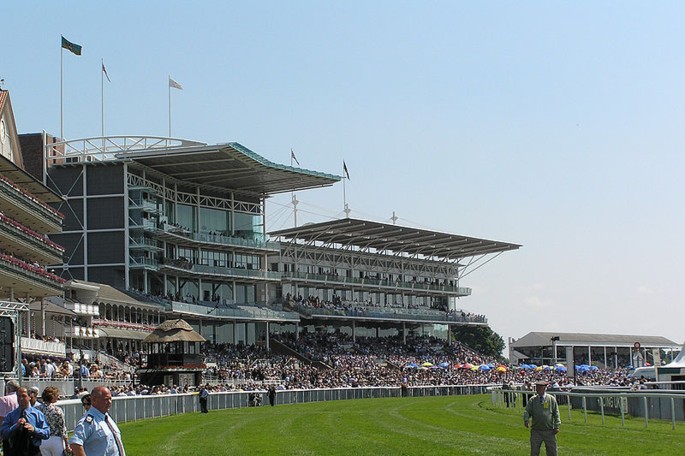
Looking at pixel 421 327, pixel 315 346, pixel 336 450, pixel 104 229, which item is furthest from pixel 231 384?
pixel 421 327

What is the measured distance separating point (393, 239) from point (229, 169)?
23534mm

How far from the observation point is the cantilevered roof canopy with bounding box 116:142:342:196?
78.4m

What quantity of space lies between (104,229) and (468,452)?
205ft

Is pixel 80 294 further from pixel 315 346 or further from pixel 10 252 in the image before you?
pixel 315 346

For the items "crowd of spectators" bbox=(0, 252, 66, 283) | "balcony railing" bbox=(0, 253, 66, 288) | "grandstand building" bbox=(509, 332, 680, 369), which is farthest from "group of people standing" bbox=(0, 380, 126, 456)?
"grandstand building" bbox=(509, 332, 680, 369)

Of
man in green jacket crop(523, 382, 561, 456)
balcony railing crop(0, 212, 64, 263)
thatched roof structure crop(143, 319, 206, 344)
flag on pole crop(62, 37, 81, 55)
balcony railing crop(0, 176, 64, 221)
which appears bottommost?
man in green jacket crop(523, 382, 561, 456)

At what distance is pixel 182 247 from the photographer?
87.9m

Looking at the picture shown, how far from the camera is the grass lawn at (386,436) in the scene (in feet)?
74.9

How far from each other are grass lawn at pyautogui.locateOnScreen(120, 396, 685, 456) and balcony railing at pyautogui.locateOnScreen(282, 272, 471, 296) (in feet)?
193

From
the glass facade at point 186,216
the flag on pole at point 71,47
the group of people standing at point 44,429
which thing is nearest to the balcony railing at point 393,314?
the glass facade at point 186,216

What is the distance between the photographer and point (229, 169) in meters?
84.1

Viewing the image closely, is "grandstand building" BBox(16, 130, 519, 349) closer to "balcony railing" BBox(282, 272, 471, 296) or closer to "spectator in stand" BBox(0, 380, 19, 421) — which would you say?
"balcony railing" BBox(282, 272, 471, 296)

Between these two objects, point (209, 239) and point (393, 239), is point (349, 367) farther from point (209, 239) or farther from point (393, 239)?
point (393, 239)

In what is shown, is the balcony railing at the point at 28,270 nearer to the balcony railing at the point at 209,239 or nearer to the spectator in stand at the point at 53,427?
the balcony railing at the point at 209,239
